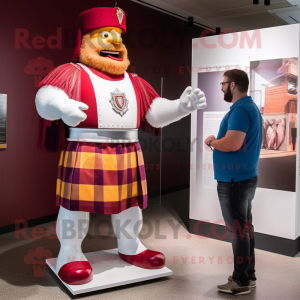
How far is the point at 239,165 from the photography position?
2143mm

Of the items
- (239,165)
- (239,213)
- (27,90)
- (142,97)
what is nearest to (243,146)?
(239,165)

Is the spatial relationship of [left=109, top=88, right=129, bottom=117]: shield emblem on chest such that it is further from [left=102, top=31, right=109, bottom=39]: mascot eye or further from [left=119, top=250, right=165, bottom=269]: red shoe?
[left=119, top=250, right=165, bottom=269]: red shoe

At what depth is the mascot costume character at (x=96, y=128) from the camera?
7.17 feet

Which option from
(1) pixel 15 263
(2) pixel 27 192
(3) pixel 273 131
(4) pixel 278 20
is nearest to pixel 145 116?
(3) pixel 273 131

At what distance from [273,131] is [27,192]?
2.36 m

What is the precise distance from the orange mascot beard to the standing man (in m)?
0.71

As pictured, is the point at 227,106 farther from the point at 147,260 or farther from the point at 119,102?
the point at 147,260

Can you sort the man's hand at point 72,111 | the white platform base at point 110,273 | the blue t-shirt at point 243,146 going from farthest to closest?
the white platform base at point 110,273 < the blue t-shirt at point 243,146 < the man's hand at point 72,111

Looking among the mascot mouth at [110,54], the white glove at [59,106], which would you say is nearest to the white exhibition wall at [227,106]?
the mascot mouth at [110,54]

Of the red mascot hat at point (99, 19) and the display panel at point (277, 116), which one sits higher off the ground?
the red mascot hat at point (99, 19)

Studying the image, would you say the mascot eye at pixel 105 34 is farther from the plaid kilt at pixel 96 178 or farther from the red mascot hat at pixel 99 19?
the plaid kilt at pixel 96 178

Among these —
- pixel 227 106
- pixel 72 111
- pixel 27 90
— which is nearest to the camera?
pixel 72 111

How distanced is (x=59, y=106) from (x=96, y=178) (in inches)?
18.7

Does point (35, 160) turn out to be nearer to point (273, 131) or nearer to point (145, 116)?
point (145, 116)
